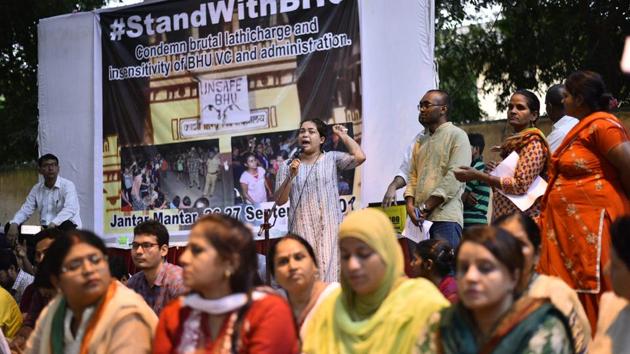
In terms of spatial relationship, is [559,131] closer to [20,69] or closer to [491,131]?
[491,131]

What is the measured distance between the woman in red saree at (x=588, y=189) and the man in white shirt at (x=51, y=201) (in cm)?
561

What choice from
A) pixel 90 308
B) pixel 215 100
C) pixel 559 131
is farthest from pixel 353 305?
pixel 215 100

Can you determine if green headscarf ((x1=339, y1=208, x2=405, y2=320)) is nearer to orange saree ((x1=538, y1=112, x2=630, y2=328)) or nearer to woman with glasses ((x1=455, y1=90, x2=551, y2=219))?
orange saree ((x1=538, y1=112, x2=630, y2=328))

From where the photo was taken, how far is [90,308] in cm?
424

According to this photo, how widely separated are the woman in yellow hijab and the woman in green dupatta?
0.30 meters

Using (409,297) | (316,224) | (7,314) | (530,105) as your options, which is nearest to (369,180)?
(316,224)

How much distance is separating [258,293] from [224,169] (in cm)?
584

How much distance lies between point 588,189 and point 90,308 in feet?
8.59

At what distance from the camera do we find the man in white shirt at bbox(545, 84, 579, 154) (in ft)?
21.5

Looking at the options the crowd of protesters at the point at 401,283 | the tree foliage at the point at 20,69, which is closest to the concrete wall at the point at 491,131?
the crowd of protesters at the point at 401,283

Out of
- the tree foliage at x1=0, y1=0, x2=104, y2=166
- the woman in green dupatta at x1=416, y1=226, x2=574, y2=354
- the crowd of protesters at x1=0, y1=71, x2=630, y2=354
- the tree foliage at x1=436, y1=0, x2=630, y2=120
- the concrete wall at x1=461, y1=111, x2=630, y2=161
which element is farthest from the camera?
the tree foliage at x1=0, y1=0, x2=104, y2=166

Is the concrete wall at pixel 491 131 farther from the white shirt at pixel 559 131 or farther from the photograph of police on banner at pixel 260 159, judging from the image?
the white shirt at pixel 559 131

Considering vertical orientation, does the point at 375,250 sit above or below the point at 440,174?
below

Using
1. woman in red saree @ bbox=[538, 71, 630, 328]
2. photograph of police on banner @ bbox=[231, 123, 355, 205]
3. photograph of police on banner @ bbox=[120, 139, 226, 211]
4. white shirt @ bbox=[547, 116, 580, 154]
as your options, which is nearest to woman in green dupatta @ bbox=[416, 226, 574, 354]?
woman in red saree @ bbox=[538, 71, 630, 328]
